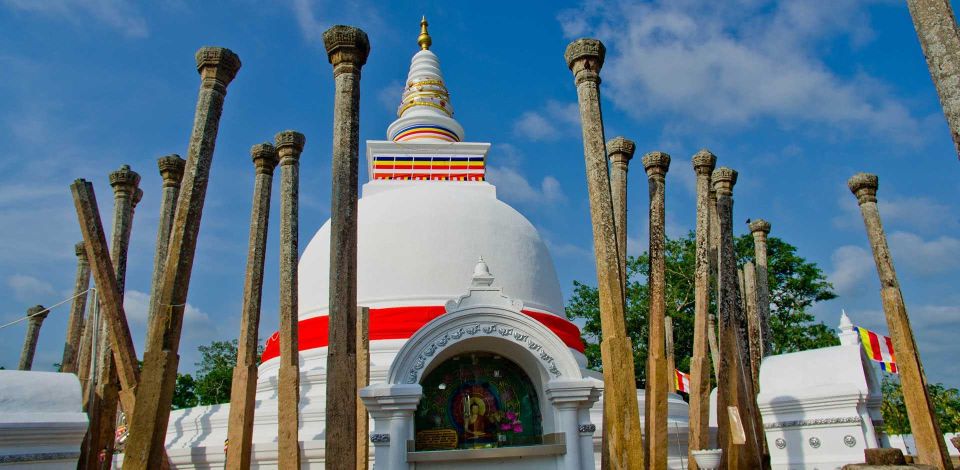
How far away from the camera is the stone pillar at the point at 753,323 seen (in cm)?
1138

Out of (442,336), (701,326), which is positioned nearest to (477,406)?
(442,336)

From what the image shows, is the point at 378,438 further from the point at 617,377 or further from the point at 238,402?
the point at 617,377

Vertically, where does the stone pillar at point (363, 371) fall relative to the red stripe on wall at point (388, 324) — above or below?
below

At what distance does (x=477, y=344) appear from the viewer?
30.9 ft

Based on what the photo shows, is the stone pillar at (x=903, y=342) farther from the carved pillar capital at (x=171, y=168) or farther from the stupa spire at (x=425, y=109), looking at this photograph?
the stupa spire at (x=425, y=109)

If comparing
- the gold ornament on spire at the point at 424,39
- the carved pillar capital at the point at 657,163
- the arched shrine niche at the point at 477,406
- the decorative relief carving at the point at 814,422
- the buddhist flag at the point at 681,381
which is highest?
the gold ornament on spire at the point at 424,39

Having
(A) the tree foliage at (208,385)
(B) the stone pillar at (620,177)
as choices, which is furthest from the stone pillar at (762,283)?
(A) the tree foliage at (208,385)

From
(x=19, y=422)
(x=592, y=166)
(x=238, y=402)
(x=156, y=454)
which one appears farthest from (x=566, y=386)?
(x=19, y=422)

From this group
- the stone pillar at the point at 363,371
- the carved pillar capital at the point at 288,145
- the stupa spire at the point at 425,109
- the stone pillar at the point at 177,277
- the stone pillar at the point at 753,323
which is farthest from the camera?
the stupa spire at the point at 425,109

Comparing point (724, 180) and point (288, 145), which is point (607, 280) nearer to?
point (724, 180)

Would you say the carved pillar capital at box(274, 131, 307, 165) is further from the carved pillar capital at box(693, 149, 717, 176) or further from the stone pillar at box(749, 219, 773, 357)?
the stone pillar at box(749, 219, 773, 357)

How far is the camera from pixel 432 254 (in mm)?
14828

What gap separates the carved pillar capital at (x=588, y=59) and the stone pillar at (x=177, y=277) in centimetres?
403

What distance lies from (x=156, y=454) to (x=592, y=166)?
17.3 feet
